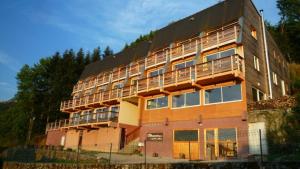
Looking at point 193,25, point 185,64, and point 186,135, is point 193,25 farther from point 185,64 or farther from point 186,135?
point 186,135

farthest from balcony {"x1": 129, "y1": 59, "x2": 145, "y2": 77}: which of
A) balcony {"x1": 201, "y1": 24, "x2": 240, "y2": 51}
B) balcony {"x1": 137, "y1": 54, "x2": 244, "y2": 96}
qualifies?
balcony {"x1": 201, "y1": 24, "x2": 240, "y2": 51}

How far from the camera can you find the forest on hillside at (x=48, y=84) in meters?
43.6

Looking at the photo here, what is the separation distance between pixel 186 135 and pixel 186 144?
2.30 ft

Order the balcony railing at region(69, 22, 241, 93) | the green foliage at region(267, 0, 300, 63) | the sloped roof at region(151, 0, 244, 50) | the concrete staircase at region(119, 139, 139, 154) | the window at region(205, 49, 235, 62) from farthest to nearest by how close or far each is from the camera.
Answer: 1. the green foliage at region(267, 0, 300, 63)
2. the concrete staircase at region(119, 139, 139, 154)
3. the sloped roof at region(151, 0, 244, 50)
4. the balcony railing at region(69, 22, 241, 93)
5. the window at region(205, 49, 235, 62)

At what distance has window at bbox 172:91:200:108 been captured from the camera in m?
20.9

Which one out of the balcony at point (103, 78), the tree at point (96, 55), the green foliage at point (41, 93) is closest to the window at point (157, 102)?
the balcony at point (103, 78)

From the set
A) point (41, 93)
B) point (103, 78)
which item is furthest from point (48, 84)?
point (103, 78)

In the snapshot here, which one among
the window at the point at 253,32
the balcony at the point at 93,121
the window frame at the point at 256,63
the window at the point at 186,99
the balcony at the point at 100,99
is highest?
the window at the point at 253,32

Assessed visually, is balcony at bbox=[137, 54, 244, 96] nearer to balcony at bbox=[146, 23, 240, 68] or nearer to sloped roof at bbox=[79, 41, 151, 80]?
balcony at bbox=[146, 23, 240, 68]

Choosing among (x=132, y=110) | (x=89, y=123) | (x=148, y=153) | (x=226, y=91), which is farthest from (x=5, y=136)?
(x=226, y=91)

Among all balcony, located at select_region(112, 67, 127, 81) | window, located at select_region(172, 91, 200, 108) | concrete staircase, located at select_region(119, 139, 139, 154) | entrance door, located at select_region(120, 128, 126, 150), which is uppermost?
balcony, located at select_region(112, 67, 127, 81)

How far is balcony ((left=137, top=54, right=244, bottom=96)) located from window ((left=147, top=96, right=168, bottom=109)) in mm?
835

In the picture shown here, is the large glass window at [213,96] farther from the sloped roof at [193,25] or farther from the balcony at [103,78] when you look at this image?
the balcony at [103,78]

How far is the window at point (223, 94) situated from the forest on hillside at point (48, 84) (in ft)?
92.3
